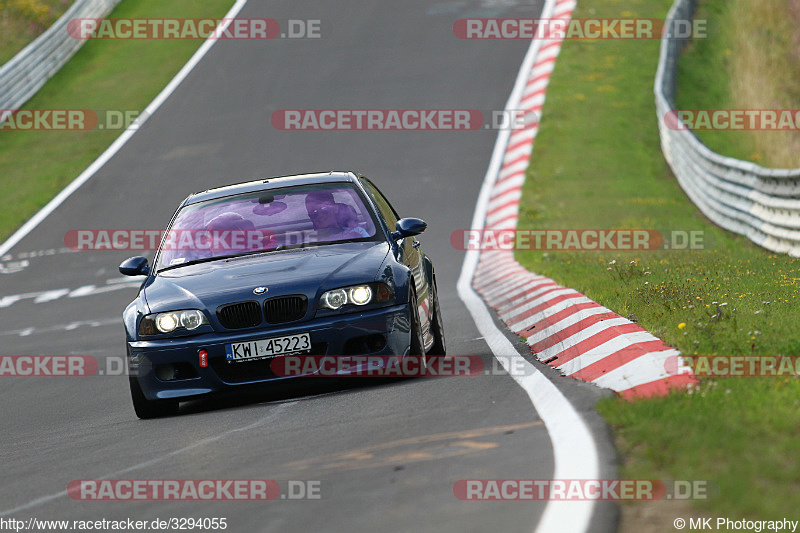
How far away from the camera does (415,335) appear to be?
8352 mm

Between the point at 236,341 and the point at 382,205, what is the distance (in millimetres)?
2585

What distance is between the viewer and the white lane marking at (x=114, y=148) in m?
21.2

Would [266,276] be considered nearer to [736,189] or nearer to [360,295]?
[360,295]

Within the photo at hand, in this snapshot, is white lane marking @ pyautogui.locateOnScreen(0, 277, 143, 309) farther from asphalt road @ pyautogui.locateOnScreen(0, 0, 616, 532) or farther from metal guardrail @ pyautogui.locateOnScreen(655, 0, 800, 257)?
metal guardrail @ pyautogui.locateOnScreen(655, 0, 800, 257)

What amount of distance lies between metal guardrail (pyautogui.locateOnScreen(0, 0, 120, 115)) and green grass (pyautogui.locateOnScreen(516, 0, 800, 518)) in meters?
11.5

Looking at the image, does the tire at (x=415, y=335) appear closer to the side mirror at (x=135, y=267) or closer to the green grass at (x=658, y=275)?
the green grass at (x=658, y=275)

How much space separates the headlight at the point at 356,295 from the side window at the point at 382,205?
164 centimetres

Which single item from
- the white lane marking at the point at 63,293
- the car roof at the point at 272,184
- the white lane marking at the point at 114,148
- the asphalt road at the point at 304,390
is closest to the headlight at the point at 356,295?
the asphalt road at the point at 304,390

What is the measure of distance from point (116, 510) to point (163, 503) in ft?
0.65

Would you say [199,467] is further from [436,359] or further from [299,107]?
[299,107]

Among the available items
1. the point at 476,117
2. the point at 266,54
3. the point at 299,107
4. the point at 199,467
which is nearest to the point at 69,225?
the point at 299,107

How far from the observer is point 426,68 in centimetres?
2791

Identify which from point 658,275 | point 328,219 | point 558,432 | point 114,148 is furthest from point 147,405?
point 114,148

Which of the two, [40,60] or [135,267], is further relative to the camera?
[40,60]
